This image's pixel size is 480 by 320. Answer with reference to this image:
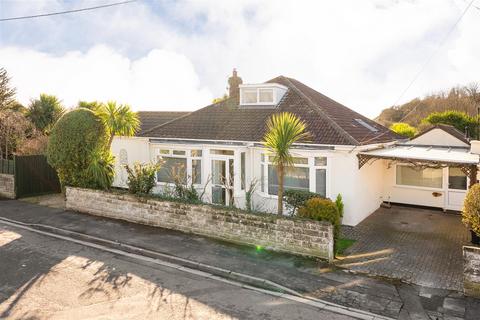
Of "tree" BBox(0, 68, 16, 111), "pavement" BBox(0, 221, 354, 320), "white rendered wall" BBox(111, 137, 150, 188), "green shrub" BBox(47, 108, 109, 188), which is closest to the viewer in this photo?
"pavement" BBox(0, 221, 354, 320)

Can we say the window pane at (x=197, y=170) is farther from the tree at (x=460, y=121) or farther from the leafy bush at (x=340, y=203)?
the tree at (x=460, y=121)

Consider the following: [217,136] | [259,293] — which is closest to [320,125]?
[217,136]

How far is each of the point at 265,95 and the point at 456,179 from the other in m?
9.37

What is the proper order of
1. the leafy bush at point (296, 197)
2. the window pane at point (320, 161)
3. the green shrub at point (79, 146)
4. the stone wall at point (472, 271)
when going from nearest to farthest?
the stone wall at point (472, 271)
the leafy bush at point (296, 197)
the window pane at point (320, 161)
the green shrub at point (79, 146)

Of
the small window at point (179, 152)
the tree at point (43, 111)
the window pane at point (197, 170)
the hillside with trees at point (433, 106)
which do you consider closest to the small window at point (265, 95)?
the window pane at point (197, 170)

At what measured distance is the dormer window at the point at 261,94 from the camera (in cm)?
1878

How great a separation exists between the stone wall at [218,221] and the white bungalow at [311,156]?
1975 millimetres

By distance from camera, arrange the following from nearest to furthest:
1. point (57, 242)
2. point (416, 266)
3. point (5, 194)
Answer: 1. point (416, 266)
2. point (57, 242)
3. point (5, 194)

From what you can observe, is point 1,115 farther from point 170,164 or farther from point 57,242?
point 57,242

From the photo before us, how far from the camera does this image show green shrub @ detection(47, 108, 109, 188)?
17.1 meters

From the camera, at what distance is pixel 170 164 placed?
761 inches

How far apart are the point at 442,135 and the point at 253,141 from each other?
10524 mm

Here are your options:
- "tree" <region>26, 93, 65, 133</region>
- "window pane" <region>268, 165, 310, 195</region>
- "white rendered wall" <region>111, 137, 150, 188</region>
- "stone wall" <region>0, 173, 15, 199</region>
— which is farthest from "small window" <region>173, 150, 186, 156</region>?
"tree" <region>26, 93, 65, 133</region>

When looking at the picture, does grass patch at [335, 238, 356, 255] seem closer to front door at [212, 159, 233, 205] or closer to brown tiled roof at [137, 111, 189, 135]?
front door at [212, 159, 233, 205]
